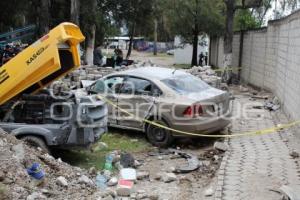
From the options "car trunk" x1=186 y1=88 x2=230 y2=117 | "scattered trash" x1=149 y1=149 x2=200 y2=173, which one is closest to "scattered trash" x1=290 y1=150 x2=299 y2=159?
"scattered trash" x1=149 y1=149 x2=200 y2=173

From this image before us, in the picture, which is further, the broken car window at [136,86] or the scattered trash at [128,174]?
the broken car window at [136,86]

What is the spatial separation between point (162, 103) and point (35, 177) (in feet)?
12.8

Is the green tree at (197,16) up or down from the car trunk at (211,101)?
up

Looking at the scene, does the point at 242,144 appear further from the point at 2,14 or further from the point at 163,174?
the point at 2,14

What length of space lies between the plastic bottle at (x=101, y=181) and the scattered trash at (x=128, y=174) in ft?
0.91

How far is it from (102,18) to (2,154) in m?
19.0

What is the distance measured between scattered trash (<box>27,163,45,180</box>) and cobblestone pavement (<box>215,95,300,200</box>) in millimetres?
2258

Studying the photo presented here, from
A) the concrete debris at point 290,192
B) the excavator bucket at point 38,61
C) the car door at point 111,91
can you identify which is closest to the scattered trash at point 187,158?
the car door at point 111,91

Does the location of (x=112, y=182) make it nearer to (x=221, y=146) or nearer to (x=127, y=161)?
(x=127, y=161)

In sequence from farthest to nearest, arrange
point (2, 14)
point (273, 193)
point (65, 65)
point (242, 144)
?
point (2, 14)
point (242, 144)
point (65, 65)
point (273, 193)

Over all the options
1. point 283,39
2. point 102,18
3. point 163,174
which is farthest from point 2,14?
point 163,174

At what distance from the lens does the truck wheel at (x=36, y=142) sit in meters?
8.16

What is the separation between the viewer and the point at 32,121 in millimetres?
8367

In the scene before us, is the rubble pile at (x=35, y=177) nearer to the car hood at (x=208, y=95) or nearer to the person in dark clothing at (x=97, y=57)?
the car hood at (x=208, y=95)
